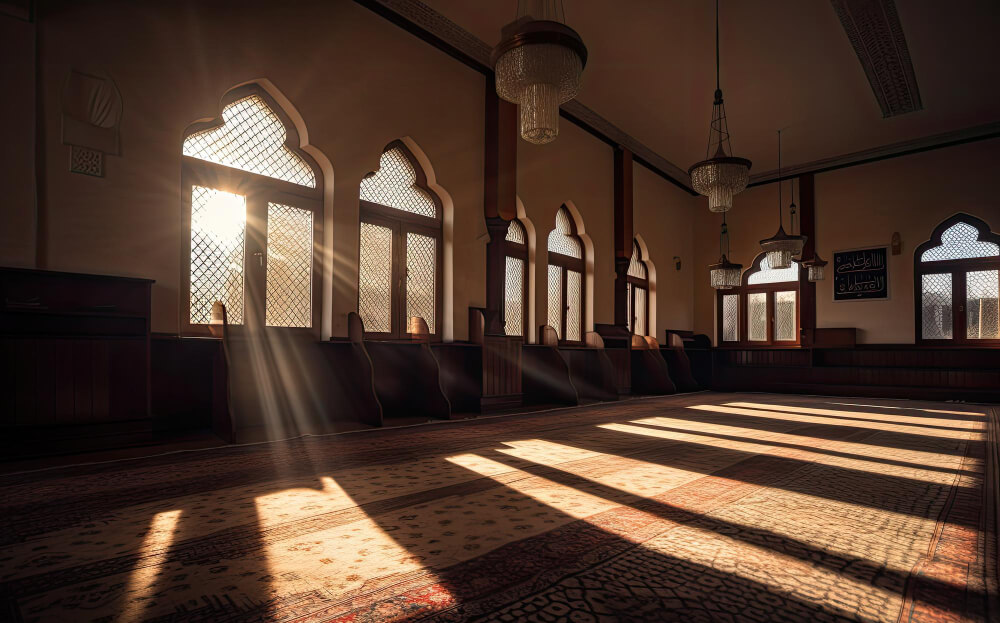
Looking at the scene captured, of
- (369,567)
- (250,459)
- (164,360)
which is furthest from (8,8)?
(369,567)

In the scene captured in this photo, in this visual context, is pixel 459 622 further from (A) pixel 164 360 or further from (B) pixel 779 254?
(B) pixel 779 254

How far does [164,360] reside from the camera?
363 cm

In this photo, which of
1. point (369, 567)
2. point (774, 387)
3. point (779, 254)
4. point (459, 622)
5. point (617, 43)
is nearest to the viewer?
point (459, 622)

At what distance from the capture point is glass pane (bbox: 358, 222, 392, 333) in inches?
202

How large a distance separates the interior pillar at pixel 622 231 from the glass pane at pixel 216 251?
5.78m

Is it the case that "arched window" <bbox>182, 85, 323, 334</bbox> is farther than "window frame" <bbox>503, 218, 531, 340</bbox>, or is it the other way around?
"window frame" <bbox>503, 218, 531, 340</bbox>

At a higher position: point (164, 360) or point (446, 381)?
point (164, 360)

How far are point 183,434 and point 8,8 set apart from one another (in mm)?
2782

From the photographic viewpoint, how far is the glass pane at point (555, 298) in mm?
7495

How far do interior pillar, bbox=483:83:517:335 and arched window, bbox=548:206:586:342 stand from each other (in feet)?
4.80

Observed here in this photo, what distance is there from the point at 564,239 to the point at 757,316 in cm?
479

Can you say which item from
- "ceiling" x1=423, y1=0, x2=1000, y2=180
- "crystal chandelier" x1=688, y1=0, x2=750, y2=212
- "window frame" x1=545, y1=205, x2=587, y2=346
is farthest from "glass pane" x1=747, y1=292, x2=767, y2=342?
"crystal chandelier" x1=688, y1=0, x2=750, y2=212

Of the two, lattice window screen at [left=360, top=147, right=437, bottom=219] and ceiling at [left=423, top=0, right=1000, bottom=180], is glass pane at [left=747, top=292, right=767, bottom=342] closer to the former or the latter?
ceiling at [left=423, top=0, right=1000, bottom=180]

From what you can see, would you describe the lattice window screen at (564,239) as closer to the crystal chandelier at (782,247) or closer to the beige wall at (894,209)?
the crystal chandelier at (782,247)
